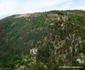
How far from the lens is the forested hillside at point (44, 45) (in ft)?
346

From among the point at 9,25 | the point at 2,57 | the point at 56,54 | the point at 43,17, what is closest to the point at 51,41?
the point at 56,54

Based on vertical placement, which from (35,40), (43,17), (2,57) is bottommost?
(2,57)

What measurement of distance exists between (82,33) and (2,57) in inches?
1984

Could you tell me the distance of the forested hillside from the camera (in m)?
106

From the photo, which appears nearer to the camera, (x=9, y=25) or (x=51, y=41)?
(x=51, y=41)

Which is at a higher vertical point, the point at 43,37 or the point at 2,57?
the point at 43,37

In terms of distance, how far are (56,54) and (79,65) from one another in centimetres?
1411

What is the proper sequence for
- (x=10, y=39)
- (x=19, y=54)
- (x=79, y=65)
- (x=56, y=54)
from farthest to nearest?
(x=10, y=39) → (x=19, y=54) → (x=56, y=54) → (x=79, y=65)

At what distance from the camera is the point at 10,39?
152 metres

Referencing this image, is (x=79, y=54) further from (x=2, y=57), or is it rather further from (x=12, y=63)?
(x=2, y=57)

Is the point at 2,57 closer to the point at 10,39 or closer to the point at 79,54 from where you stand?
the point at 10,39

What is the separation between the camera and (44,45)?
388ft

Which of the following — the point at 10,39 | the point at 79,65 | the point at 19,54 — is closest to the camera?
the point at 79,65

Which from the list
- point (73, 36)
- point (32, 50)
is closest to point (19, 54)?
point (32, 50)
